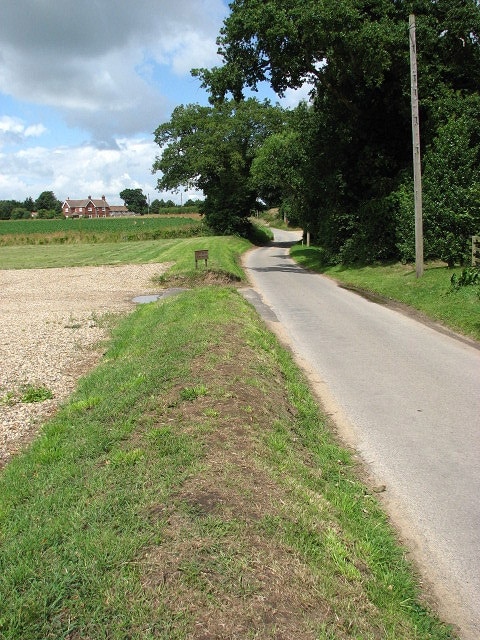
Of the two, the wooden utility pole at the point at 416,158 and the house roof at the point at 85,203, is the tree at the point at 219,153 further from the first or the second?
the house roof at the point at 85,203

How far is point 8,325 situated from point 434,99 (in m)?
17.8

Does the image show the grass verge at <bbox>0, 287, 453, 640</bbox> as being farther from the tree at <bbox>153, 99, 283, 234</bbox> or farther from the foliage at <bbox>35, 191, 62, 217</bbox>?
the foliage at <bbox>35, 191, 62, 217</bbox>

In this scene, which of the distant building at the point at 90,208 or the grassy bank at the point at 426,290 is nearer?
the grassy bank at the point at 426,290

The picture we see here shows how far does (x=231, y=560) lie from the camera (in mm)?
3002

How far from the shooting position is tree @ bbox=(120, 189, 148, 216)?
186m

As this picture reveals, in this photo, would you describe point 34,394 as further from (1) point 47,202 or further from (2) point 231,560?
(1) point 47,202

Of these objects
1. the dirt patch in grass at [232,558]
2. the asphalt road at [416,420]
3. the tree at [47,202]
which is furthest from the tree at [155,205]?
the dirt patch in grass at [232,558]

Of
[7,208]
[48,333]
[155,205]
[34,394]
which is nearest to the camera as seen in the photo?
[34,394]

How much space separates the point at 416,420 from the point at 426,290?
9.81 meters

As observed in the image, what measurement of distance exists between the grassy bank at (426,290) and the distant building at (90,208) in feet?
500

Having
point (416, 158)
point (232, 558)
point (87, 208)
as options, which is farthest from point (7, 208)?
point (232, 558)

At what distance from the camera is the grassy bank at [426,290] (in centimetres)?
1178

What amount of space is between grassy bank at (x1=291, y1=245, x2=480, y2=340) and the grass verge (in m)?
7.01

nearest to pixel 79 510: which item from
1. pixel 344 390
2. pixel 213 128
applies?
pixel 344 390
